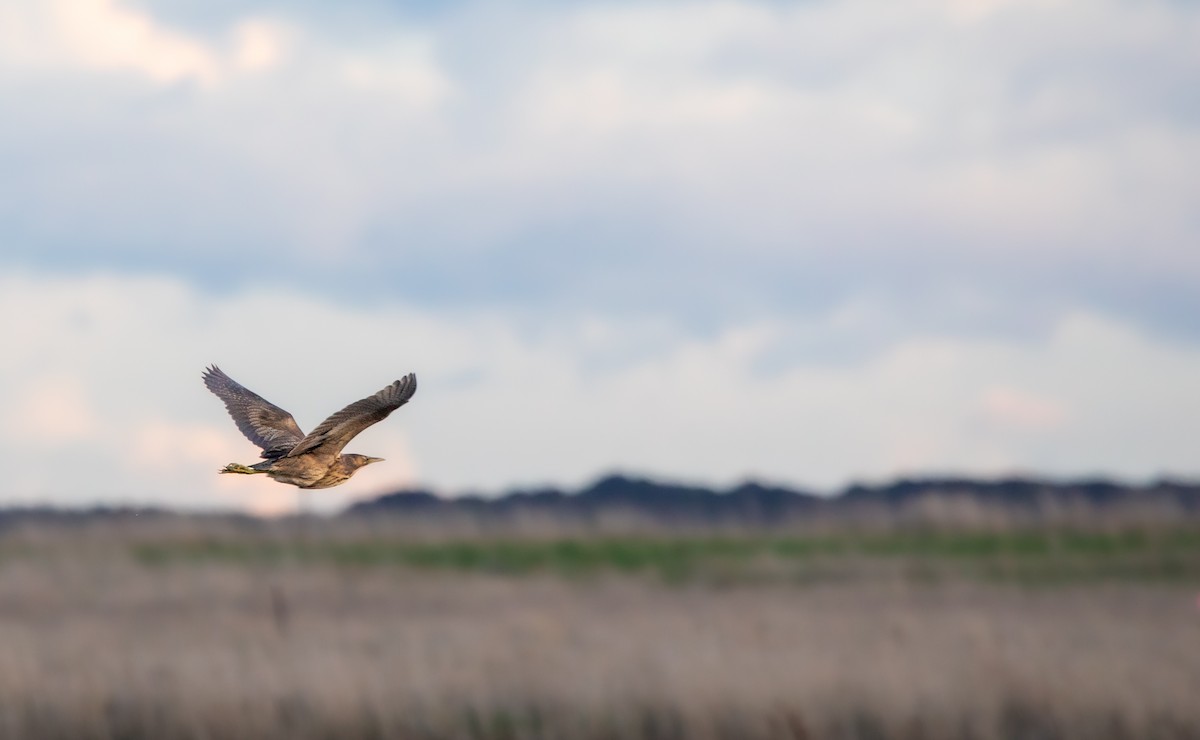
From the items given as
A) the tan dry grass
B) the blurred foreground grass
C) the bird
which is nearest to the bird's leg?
the bird

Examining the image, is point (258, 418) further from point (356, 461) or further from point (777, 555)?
point (777, 555)

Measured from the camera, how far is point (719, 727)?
21.3 meters

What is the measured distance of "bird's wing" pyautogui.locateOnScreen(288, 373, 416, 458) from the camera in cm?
271

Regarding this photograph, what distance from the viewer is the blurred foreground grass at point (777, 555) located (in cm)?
3966

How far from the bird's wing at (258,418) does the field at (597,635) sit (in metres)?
17.8

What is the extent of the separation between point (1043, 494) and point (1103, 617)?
25.0m

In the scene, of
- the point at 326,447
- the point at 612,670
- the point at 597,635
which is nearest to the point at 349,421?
the point at 326,447

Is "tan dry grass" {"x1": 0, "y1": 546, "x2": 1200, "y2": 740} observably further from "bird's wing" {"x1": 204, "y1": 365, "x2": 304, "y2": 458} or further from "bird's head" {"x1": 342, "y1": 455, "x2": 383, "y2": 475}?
"bird's head" {"x1": 342, "y1": 455, "x2": 383, "y2": 475}

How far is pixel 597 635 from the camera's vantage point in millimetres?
27719

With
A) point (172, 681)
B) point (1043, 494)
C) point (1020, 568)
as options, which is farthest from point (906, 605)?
point (1043, 494)

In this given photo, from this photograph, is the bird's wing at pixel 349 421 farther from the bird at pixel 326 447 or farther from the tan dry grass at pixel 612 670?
the tan dry grass at pixel 612 670

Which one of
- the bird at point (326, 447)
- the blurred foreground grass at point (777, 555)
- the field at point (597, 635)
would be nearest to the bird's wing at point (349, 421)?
the bird at point (326, 447)

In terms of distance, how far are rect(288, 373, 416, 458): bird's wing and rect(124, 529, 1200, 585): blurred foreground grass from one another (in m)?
37.1

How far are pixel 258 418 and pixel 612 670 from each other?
2069cm
